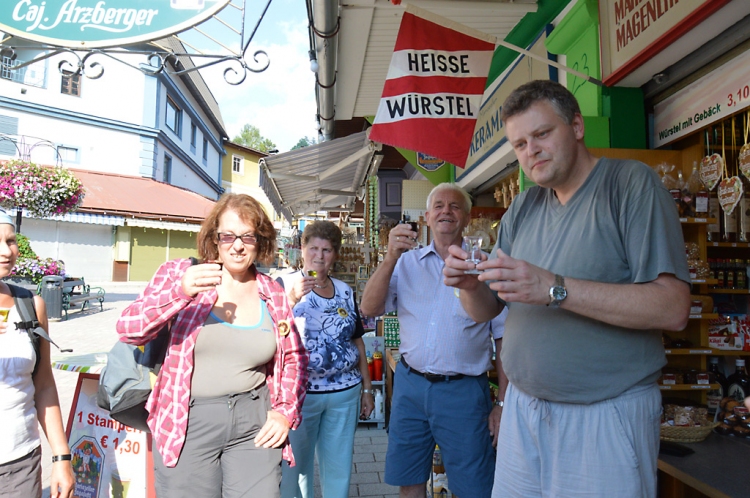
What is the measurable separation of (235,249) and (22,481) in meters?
1.30

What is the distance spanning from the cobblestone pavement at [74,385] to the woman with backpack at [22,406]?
1.86 metres

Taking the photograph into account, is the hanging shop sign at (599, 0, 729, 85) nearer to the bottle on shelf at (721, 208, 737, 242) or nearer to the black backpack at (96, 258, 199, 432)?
the bottle on shelf at (721, 208, 737, 242)

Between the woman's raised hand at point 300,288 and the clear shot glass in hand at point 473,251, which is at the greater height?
the clear shot glass in hand at point 473,251

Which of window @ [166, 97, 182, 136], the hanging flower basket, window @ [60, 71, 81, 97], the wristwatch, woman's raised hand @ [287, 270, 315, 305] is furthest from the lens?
window @ [166, 97, 182, 136]

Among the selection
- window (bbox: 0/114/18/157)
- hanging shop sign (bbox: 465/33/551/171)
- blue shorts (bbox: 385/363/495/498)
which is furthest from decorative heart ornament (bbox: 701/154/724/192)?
window (bbox: 0/114/18/157)

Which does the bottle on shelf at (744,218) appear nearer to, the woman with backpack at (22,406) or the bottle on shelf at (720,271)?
the bottle on shelf at (720,271)

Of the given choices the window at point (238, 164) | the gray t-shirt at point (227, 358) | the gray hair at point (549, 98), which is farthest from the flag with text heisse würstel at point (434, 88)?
the window at point (238, 164)

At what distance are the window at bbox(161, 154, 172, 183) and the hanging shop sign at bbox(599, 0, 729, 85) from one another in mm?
24502

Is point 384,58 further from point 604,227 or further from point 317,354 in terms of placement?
point 604,227

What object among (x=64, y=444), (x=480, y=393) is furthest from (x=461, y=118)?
(x=64, y=444)

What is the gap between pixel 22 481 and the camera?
6.42 feet

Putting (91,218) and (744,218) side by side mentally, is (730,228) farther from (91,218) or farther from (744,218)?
(91,218)

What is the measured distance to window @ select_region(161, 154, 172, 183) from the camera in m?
24.4

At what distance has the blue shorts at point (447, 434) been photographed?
2453mm
